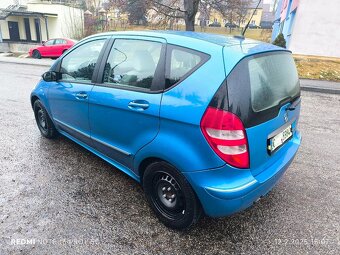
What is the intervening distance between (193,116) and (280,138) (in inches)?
37.7

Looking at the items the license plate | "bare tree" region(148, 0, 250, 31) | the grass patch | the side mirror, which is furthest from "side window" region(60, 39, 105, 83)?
"bare tree" region(148, 0, 250, 31)

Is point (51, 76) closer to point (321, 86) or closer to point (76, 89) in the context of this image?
point (76, 89)

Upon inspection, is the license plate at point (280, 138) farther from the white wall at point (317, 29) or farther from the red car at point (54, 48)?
the red car at point (54, 48)

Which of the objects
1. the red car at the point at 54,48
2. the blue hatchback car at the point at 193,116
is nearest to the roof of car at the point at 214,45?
the blue hatchback car at the point at 193,116

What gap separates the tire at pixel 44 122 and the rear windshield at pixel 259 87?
3.18 metres

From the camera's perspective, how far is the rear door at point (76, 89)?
3.17 meters

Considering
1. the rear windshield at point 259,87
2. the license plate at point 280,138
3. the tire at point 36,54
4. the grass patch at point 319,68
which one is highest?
the rear windshield at point 259,87

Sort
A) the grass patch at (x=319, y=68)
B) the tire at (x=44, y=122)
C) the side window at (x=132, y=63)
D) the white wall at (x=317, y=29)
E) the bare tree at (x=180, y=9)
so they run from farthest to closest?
the bare tree at (x=180, y=9) → the white wall at (x=317, y=29) → the grass patch at (x=319, y=68) → the tire at (x=44, y=122) → the side window at (x=132, y=63)

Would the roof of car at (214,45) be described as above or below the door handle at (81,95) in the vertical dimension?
above

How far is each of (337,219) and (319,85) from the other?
8.20 metres

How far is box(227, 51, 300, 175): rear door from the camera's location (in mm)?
2062

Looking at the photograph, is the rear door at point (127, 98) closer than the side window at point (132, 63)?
Yes

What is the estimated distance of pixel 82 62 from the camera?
340 cm

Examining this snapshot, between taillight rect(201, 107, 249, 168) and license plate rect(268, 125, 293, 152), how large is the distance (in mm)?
382
